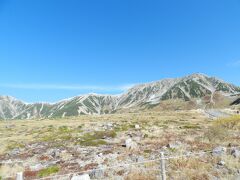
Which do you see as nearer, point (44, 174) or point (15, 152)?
point (44, 174)

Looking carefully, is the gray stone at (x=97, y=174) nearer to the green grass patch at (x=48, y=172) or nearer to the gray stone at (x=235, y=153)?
the green grass patch at (x=48, y=172)

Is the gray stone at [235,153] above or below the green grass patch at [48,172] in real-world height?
above

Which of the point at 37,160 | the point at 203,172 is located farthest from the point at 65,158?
the point at 203,172

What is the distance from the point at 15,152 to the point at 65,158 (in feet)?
34.8

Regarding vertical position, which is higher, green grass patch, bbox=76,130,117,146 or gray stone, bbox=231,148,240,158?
green grass patch, bbox=76,130,117,146

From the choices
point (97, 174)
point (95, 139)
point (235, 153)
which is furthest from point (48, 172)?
point (95, 139)

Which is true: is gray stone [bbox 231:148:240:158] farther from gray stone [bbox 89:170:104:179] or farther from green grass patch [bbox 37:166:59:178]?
green grass patch [bbox 37:166:59:178]

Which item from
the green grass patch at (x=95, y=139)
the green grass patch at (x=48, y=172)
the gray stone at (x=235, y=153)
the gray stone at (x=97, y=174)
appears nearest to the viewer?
the gray stone at (x=97, y=174)

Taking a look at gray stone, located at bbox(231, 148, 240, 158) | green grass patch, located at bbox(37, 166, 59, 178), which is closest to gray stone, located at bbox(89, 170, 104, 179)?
green grass patch, located at bbox(37, 166, 59, 178)

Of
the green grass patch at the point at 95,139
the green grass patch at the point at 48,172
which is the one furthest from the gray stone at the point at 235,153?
the green grass patch at the point at 95,139

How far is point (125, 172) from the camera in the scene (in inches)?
754

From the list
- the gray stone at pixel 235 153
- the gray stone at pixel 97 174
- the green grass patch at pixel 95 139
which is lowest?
the gray stone at pixel 97 174

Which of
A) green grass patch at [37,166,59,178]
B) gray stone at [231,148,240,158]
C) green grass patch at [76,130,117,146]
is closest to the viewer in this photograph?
gray stone at [231,148,240,158]

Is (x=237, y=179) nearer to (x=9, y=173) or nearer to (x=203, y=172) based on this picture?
(x=203, y=172)
